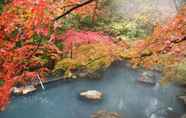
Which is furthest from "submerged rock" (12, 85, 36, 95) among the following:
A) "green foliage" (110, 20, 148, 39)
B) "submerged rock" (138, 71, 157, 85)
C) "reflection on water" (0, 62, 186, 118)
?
A: "green foliage" (110, 20, 148, 39)

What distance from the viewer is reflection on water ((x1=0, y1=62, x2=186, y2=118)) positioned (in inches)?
381

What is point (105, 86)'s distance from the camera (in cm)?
1153

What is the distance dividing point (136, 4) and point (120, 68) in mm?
4730

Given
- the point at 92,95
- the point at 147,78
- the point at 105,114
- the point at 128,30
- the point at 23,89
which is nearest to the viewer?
the point at 105,114

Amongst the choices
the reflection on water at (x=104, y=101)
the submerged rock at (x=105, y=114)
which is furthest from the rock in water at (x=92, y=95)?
the submerged rock at (x=105, y=114)

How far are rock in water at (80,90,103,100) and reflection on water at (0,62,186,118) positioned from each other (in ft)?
0.56

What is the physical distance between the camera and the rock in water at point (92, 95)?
10.3 meters

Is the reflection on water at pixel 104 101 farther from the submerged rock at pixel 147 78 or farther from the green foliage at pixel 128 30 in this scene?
the green foliage at pixel 128 30

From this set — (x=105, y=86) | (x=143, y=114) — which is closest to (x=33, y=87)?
(x=105, y=86)

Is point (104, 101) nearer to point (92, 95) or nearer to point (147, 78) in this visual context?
point (92, 95)

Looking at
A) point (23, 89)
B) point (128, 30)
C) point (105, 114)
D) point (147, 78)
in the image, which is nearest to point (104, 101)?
point (105, 114)

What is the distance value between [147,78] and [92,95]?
265cm

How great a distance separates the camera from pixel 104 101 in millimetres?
10430

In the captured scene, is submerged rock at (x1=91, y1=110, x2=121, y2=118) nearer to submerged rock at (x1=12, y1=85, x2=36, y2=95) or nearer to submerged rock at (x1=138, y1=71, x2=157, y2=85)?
submerged rock at (x1=12, y1=85, x2=36, y2=95)
